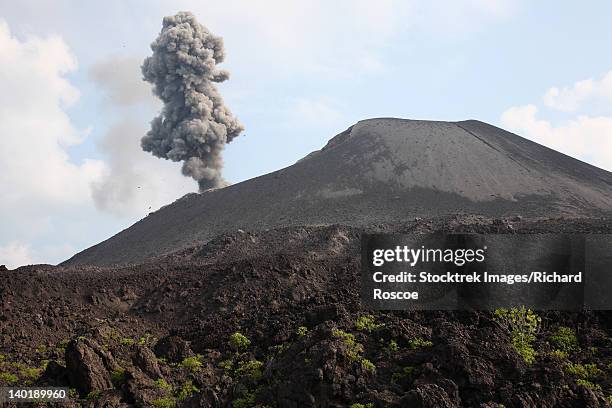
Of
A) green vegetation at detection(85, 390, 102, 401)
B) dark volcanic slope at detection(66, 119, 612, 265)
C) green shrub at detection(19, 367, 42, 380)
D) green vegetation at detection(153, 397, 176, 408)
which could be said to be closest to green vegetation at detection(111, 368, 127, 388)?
green vegetation at detection(85, 390, 102, 401)

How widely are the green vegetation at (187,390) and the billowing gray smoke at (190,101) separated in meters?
55.0

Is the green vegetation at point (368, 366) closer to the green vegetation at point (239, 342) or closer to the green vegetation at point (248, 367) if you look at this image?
the green vegetation at point (248, 367)

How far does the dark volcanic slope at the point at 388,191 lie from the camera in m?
52.8

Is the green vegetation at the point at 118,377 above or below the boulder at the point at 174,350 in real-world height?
below

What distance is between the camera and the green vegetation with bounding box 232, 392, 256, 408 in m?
12.0

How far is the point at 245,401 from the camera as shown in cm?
1212

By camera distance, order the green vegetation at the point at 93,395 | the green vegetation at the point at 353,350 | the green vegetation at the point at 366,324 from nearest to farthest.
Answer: the green vegetation at the point at 353,350 < the green vegetation at the point at 93,395 < the green vegetation at the point at 366,324

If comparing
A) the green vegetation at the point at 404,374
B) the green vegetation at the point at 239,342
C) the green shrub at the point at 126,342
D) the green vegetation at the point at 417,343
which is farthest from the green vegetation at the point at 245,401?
the green shrub at the point at 126,342

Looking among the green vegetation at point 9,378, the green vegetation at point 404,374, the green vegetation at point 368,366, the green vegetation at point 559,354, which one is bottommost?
the green vegetation at point 9,378

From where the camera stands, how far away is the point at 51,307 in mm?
22016

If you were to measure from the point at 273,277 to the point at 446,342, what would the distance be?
44.7ft

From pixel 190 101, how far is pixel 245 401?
5986cm

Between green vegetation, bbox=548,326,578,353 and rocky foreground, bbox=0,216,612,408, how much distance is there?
0.10ft

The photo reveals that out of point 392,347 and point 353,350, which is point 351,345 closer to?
point 353,350
